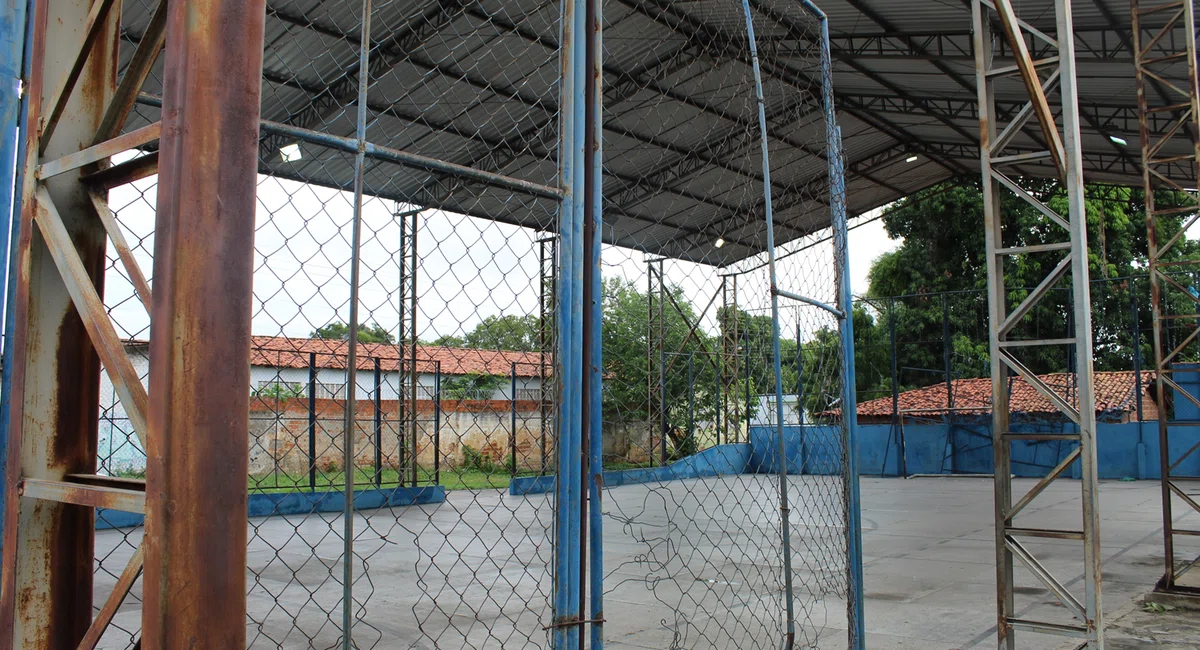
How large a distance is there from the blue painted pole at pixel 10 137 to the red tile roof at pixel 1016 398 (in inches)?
822

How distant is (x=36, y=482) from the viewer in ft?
6.18

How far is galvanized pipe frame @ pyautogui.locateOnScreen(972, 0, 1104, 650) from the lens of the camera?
4273mm

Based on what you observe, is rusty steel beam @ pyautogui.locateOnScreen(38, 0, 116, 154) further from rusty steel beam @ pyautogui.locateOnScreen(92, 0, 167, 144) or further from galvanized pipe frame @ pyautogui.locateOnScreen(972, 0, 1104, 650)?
galvanized pipe frame @ pyautogui.locateOnScreen(972, 0, 1104, 650)

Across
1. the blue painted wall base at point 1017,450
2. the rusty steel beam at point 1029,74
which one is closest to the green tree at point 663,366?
the blue painted wall base at point 1017,450

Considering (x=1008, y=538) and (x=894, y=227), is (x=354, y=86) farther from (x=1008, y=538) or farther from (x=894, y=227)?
(x=894, y=227)

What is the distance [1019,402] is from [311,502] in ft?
68.3

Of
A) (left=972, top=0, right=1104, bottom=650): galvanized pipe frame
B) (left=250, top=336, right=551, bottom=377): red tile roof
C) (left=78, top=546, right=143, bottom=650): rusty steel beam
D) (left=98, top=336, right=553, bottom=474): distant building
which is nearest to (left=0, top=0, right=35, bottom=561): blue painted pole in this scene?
(left=78, top=546, right=143, bottom=650): rusty steel beam

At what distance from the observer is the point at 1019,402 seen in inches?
963

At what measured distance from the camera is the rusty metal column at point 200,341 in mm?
1437

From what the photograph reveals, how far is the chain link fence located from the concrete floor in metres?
0.06

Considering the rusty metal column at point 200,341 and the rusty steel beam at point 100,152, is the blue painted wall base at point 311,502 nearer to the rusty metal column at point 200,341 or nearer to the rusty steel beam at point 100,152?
the rusty steel beam at point 100,152

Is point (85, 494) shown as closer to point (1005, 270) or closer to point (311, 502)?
point (311, 502)

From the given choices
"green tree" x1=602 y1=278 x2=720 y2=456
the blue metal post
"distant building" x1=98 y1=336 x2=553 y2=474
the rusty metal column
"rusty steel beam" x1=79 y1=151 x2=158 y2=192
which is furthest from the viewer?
"green tree" x1=602 y1=278 x2=720 y2=456

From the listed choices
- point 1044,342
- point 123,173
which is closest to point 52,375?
point 123,173
